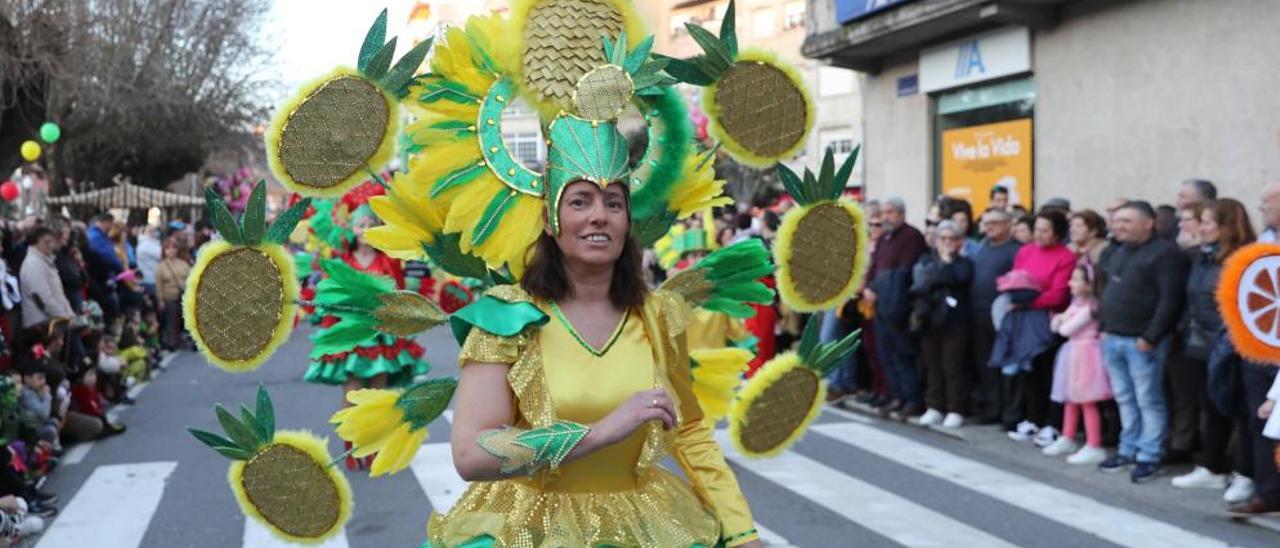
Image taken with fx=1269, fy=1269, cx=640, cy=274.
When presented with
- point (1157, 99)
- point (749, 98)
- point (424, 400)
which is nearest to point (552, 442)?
point (424, 400)

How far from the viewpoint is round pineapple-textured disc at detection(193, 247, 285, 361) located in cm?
308

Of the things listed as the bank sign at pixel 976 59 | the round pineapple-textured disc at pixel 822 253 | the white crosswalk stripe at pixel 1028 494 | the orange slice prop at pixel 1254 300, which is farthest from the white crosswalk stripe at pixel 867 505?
the bank sign at pixel 976 59

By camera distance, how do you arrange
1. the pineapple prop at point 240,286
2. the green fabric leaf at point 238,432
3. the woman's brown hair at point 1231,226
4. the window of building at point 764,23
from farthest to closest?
the window of building at point 764,23 → the woman's brown hair at point 1231,226 → the green fabric leaf at point 238,432 → the pineapple prop at point 240,286

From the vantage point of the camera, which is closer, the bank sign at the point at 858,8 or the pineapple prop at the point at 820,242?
the pineapple prop at the point at 820,242

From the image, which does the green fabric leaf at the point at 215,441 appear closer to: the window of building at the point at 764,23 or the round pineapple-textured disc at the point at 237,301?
the round pineapple-textured disc at the point at 237,301

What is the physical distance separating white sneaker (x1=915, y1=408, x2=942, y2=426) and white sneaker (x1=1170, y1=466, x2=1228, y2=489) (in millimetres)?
2626

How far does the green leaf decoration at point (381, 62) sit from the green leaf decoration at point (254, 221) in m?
0.39

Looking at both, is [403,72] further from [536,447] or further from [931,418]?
[931,418]

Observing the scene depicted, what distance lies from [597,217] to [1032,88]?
1276 centimetres

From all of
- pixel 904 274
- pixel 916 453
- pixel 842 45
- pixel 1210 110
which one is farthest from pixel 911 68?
pixel 916 453

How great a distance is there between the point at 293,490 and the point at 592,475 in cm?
87

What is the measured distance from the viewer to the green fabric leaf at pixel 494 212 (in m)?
2.97

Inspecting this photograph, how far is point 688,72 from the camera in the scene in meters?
3.30

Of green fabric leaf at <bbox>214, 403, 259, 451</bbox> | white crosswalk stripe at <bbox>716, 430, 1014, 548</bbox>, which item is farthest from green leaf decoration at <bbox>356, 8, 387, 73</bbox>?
white crosswalk stripe at <bbox>716, 430, 1014, 548</bbox>
